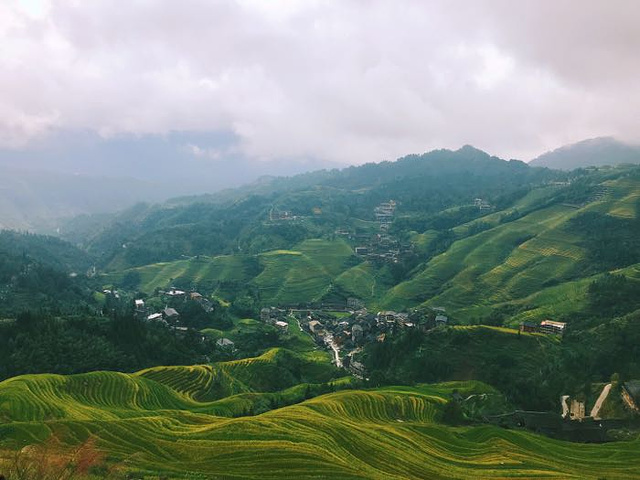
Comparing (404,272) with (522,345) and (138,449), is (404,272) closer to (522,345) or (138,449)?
(522,345)

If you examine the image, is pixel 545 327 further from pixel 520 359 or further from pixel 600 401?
pixel 600 401

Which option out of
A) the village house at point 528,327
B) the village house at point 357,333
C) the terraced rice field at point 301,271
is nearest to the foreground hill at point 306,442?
the village house at point 528,327

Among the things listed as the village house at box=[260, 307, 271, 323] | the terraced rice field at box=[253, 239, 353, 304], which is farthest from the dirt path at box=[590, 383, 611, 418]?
the terraced rice field at box=[253, 239, 353, 304]

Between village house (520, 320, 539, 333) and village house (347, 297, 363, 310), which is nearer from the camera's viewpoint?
village house (520, 320, 539, 333)

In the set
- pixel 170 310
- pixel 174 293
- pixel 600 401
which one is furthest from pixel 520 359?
pixel 174 293

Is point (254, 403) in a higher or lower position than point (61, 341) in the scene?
lower

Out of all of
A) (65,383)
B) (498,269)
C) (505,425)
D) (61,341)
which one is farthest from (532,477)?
(498,269)

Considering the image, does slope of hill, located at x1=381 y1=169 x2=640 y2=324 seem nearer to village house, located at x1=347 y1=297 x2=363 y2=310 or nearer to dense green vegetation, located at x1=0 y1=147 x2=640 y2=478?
dense green vegetation, located at x1=0 y1=147 x2=640 y2=478
